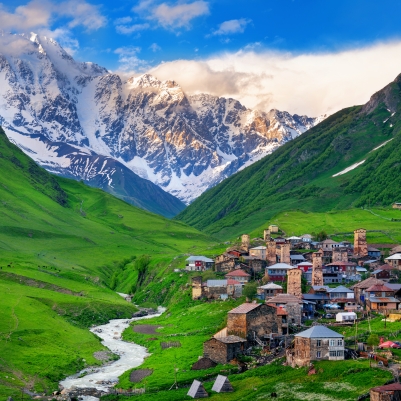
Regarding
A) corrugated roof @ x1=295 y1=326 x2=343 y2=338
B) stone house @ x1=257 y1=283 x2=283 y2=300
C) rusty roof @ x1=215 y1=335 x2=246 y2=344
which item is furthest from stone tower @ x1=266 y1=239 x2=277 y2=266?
corrugated roof @ x1=295 y1=326 x2=343 y2=338

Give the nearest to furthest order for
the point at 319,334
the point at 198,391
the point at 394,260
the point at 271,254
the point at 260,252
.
Result: 1. the point at 198,391
2. the point at 319,334
3. the point at 394,260
4. the point at 271,254
5. the point at 260,252

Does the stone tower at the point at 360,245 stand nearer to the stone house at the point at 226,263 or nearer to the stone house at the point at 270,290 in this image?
the stone house at the point at 226,263

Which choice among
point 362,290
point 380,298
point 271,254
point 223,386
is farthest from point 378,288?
point 223,386

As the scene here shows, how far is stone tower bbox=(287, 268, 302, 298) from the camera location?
137 m

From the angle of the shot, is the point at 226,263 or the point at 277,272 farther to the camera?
the point at 226,263

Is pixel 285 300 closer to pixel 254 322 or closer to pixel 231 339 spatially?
pixel 254 322

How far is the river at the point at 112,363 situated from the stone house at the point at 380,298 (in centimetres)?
4047

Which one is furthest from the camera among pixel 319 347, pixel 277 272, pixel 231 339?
pixel 277 272

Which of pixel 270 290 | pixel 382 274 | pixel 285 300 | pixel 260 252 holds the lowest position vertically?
pixel 285 300

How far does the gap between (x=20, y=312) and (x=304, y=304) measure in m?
53.9

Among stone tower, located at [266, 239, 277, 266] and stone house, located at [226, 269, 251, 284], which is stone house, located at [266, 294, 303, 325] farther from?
stone tower, located at [266, 239, 277, 266]

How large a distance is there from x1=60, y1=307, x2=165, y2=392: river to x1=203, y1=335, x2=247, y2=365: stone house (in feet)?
46.9

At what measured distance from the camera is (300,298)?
133 metres

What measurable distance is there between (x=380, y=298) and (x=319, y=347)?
38288 millimetres
